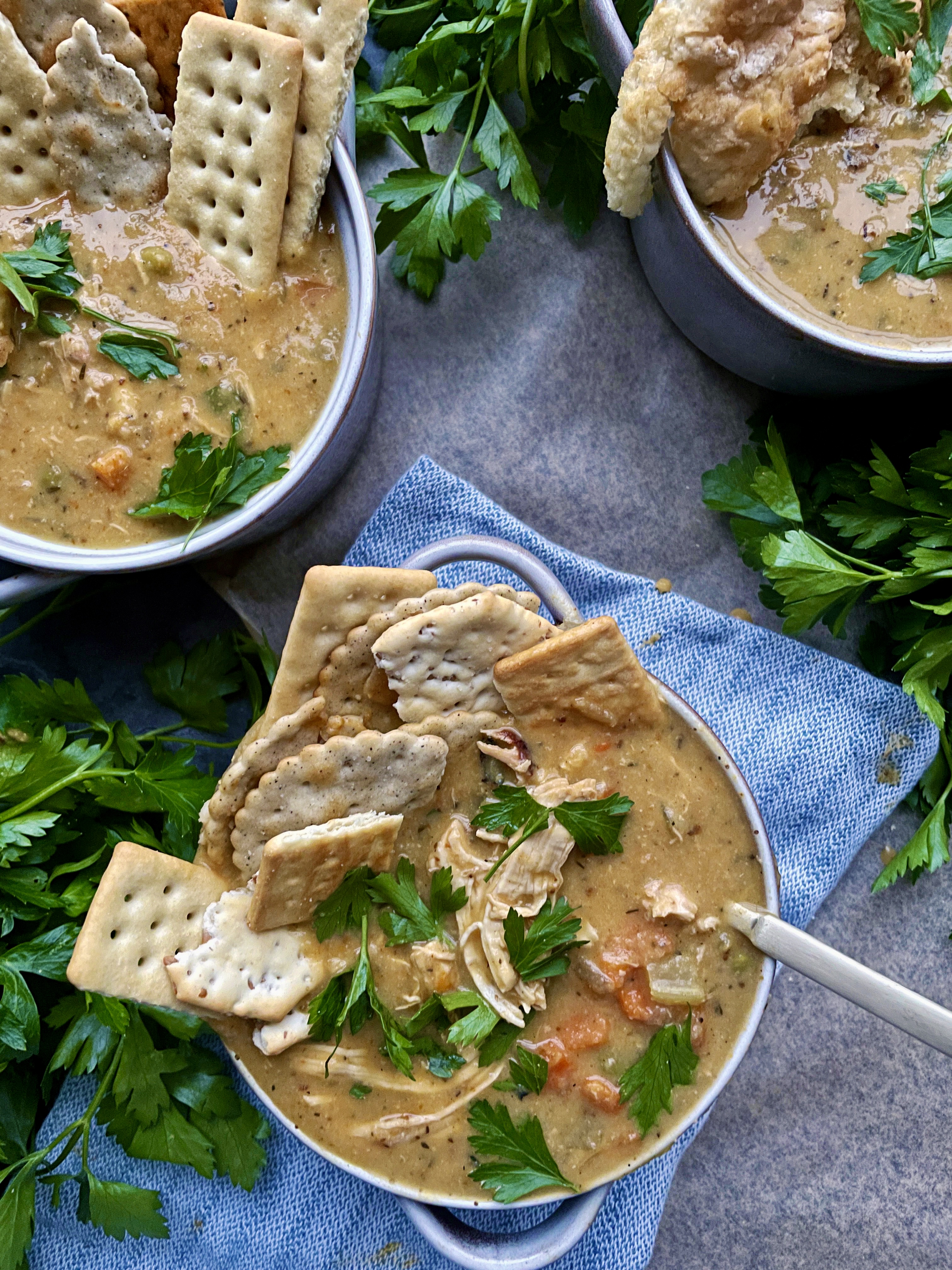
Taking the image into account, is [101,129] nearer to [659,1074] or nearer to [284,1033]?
[284,1033]

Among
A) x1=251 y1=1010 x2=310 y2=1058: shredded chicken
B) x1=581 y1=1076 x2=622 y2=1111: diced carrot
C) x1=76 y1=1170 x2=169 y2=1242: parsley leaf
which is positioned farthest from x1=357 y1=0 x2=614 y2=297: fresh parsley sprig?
x1=76 y1=1170 x2=169 y2=1242: parsley leaf

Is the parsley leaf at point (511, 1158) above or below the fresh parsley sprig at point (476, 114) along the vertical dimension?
below

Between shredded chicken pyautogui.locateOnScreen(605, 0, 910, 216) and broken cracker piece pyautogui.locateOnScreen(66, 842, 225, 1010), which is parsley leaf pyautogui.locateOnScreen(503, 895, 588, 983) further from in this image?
shredded chicken pyautogui.locateOnScreen(605, 0, 910, 216)

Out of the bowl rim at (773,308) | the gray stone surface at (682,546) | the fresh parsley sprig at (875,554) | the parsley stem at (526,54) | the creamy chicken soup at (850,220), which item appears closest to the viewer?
the bowl rim at (773,308)

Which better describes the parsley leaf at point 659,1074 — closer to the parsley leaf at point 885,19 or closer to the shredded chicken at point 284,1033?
the shredded chicken at point 284,1033

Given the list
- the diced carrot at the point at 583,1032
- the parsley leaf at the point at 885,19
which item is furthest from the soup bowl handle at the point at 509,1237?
the parsley leaf at the point at 885,19

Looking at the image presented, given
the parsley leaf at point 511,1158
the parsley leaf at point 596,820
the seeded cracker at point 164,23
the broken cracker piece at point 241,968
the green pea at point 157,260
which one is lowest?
the parsley leaf at point 511,1158
